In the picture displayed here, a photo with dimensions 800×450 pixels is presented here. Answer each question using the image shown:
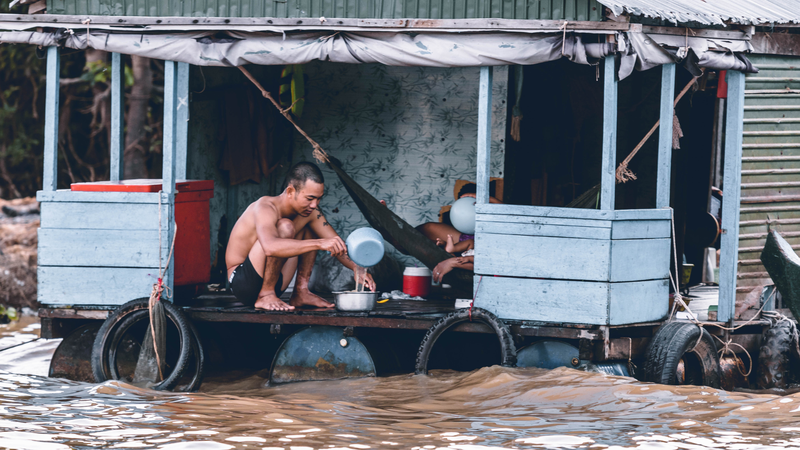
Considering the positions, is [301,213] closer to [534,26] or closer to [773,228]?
[534,26]

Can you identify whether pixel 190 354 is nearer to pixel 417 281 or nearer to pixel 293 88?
pixel 417 281

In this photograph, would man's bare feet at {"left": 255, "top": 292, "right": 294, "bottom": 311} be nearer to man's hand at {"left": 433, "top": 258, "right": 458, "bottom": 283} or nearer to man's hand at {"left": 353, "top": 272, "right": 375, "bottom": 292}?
man's hand at {"left": 353, "top": 272, "right": 375, "bottom": 292}

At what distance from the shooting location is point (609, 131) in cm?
699

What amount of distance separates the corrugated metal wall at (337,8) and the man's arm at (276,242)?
5.59 feet

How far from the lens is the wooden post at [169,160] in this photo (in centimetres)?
764

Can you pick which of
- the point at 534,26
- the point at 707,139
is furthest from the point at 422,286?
the point at 707,139

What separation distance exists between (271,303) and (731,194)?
12.7ft

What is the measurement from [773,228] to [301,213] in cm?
414

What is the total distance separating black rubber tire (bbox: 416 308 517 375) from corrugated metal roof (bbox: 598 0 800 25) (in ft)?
7.83

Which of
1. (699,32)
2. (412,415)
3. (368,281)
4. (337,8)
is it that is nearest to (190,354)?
(368,281)

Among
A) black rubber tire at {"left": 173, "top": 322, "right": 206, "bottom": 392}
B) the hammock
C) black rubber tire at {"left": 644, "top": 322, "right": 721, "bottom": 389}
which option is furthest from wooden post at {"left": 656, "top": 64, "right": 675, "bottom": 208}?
black rubber tire at {"left": 173, "top": 322, "right": 206, "bottom": 392}

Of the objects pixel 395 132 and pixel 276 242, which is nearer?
pixel 276 242

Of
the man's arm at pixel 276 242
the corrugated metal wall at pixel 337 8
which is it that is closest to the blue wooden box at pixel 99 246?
the man's arm at pixel 276 242

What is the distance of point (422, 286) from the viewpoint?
877 cm
